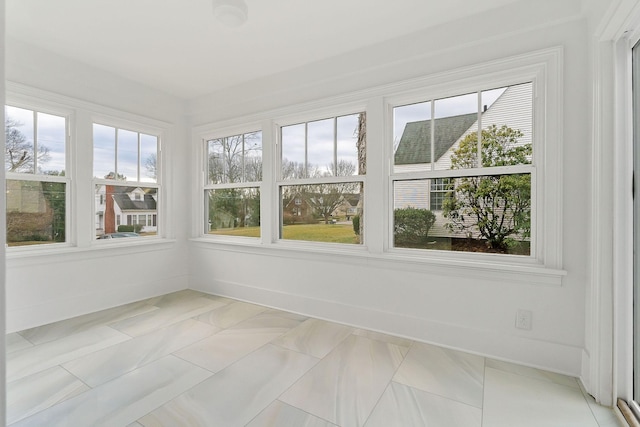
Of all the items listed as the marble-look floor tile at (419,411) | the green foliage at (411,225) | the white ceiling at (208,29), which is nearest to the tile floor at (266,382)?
the marble-look floor tile at (419,411)

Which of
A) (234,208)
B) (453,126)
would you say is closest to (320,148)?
(453,126)

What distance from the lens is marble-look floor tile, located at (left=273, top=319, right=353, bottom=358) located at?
99.8 inches

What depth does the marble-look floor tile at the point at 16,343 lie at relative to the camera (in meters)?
2.50

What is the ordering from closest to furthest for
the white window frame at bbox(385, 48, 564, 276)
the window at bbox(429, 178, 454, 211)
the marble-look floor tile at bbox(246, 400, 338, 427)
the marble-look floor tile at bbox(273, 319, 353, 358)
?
the marble-look floor tile at bbox(246, 400, 338, 427) < the white window frame at bbox(385, 48, 564, 276) < the marble-look floor tile at bbox(273, 319, 353, 358) < the window at bbox(429, 178, 454, 211)

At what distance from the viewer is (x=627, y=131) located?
1763 millimetres

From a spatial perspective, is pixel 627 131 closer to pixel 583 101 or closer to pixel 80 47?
pixel 583 101

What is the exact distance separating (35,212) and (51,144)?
66 cm

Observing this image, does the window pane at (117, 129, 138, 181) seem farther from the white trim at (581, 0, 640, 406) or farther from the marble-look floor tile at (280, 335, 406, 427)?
the white trim at (581, 0, 640, 406)

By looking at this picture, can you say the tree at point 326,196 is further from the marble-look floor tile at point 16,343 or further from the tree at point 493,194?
the marble-look floor tile at point 16,343

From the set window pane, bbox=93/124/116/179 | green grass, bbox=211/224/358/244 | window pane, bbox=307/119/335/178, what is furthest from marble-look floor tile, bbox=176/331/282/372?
window pane, bbox=93/124/116/179

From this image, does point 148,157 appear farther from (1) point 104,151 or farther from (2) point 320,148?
(2) point 320,148

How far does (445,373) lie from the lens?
218 centimetres

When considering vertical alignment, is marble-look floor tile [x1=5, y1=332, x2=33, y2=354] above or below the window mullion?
below

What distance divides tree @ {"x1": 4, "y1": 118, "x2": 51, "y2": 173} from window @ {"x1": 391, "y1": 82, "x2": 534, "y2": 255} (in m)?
3.32
